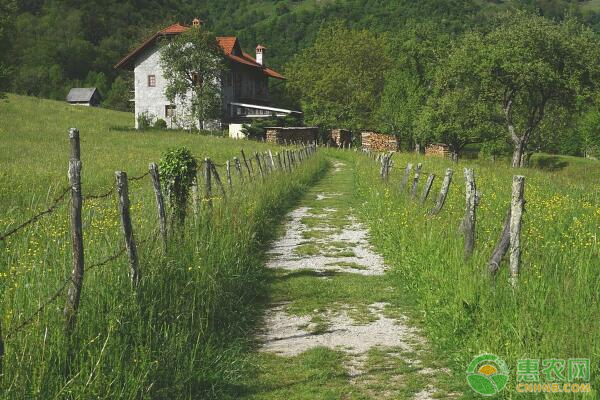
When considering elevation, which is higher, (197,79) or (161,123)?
(197,79)

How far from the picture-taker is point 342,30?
73.4 metres

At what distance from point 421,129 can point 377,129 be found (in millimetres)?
16947

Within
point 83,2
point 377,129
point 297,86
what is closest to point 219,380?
point 377,129

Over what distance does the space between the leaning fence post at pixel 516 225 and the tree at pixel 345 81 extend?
5717 cm

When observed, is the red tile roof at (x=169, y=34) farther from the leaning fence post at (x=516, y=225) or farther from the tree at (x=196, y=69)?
the leaning fence post at (x=516, y=225)

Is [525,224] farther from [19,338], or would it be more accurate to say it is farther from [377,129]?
[377,129]

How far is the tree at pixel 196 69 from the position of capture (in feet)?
157

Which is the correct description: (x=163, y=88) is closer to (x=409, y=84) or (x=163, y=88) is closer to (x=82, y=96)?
(x=409, y=84)

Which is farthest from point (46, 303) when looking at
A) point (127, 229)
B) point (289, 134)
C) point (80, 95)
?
point (80, 95)

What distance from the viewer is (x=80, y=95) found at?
98.7 metres

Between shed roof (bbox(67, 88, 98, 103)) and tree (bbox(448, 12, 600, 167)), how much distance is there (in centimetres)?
7528

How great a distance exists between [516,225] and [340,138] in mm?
56912

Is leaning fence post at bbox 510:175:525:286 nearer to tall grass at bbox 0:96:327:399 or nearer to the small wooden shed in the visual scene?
tall grass at bbox 0:96:327:399

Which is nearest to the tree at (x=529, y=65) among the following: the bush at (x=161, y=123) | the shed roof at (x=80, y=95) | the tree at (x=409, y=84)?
the tree at (x=409, y=84)
